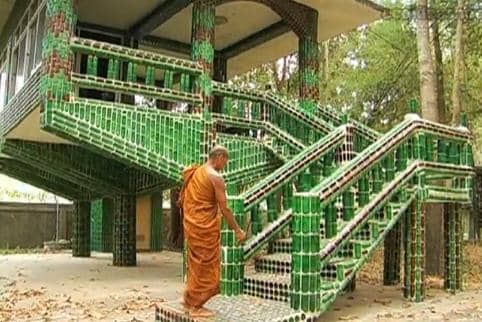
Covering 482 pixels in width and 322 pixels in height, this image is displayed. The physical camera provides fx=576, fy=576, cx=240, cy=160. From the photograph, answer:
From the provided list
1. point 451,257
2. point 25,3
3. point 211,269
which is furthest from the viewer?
point 25,3

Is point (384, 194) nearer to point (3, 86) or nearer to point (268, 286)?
point (268, 286)

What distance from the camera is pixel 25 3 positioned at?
1041 cm

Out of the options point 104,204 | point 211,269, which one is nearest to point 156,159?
point 211,269

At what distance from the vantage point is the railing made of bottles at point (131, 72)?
7732mm

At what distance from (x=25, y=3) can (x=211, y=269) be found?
24.1 feet

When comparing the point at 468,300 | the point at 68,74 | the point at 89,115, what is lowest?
the point at 468,300

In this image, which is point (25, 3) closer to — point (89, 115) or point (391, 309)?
point (89, 115)

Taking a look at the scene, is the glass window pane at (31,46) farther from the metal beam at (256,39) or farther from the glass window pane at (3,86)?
the metal beam at (256,39)

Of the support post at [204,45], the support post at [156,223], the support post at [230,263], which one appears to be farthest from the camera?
the support post at [156,223]

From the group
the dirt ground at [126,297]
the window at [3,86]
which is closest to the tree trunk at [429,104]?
the dirt ground at [126,297]

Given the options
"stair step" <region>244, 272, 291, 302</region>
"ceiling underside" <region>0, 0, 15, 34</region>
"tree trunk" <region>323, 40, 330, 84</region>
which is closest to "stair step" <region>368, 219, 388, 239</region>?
"stair step" <region>244, 272, 291, 302</region>

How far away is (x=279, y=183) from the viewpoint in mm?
7203

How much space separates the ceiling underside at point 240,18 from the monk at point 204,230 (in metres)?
6.13

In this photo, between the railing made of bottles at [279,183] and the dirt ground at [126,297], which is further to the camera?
the railing made of bottles at [279,183]
